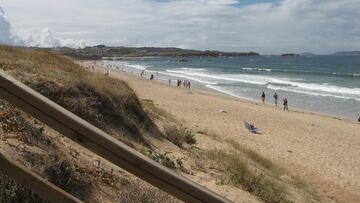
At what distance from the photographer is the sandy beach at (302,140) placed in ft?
45.4

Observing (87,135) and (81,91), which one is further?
(81,91)

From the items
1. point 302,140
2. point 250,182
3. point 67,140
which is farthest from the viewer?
point 302,140

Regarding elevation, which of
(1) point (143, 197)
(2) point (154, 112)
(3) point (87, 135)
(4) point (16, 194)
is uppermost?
(3) point (87, 135)

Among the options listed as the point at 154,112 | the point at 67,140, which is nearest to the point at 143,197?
the point at 67,140

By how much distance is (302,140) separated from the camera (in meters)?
20.8

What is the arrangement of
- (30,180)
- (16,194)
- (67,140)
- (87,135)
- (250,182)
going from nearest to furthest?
(87,135) → (30,180) → (16,194) → (67,140) → (250,182)

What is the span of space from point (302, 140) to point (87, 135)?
2005 cm

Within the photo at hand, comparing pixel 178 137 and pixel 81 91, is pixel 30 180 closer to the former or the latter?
pixel 81 91

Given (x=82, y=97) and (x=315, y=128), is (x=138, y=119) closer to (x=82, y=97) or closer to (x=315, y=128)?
(x=82, y=97)

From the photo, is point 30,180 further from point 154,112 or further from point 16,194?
point 154,112

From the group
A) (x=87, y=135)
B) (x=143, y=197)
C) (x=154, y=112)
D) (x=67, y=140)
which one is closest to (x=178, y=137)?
(x=154, y=112)

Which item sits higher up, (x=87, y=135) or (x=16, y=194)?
(x=87, y=135)

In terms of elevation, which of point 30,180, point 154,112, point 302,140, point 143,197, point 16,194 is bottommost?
point 302,140

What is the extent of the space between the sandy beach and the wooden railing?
10.9 metres
